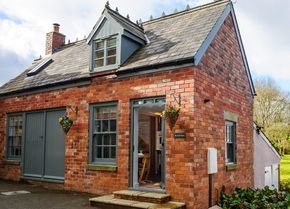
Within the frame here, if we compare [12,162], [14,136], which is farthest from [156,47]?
[12,162]

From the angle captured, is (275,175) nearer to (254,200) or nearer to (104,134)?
(254,200)

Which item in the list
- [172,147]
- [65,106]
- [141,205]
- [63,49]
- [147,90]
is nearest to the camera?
[141,205]

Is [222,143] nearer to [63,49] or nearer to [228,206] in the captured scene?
[228,206]

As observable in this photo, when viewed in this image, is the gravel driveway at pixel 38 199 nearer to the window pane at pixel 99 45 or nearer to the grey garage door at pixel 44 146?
the grey garage door at pixel 44 146

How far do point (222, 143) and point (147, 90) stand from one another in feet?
9.70

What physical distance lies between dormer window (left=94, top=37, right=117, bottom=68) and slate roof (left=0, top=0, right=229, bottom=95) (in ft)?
1.84

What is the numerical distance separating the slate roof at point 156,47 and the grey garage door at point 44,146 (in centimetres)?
133

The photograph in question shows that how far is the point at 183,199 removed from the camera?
793 cm

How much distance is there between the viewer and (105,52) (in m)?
10.6

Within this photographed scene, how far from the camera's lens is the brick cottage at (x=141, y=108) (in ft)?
27.6

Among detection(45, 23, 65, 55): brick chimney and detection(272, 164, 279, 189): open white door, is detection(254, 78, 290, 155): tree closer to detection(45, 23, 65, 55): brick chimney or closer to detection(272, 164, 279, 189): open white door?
detection(272, 164, 279, 189): open white door

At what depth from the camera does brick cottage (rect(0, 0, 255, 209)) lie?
8406 millimetres

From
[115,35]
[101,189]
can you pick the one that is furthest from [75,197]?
[115,35]

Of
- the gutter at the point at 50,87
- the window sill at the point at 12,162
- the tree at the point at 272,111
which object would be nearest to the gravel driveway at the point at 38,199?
the window sill at the point at 12,162
